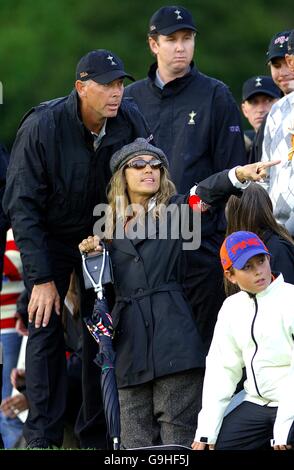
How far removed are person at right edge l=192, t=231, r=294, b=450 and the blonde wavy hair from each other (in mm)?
760

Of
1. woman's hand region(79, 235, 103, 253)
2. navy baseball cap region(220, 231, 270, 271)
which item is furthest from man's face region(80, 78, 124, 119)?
navy baseball cap region(220, 231, 270, 271)

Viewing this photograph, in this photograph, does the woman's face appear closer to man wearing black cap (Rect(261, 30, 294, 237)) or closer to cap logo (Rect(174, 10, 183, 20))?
man wearing black cap (Rect(261, 30, 294, 237))

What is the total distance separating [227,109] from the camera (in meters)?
10.0

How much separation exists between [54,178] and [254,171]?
1.71 m

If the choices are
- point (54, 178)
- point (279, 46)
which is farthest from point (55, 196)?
point (279, 46)

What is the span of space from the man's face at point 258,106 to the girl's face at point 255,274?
3.25 metres

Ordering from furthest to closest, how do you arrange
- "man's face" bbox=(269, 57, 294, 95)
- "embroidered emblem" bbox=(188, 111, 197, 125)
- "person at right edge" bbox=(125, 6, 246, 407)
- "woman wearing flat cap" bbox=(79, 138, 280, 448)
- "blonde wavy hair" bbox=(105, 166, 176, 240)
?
"man's face" bbox=(269, 57, 294, 95) → "embroidered emblem" bbox=(188, 111, 197, 125) → "person at right edge" bbox=(125, 6, 246, 407) → "blonde wavy hair" bbox=(105, 166, 176, 240) → "woman wearing flat cap" bbox=(79, 138, 280, 448)

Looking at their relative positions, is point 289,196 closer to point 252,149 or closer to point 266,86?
point 252,149

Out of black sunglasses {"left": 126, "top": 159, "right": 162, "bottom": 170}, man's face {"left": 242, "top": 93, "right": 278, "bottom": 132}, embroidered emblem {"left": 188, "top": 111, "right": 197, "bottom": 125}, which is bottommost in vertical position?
black sunglasses {"left": 126, "top": 159, "right": 162, "bottom": 170}

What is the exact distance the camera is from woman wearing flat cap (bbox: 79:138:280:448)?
8445 millimetres

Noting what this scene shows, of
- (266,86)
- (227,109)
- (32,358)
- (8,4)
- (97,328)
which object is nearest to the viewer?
(97,328)
